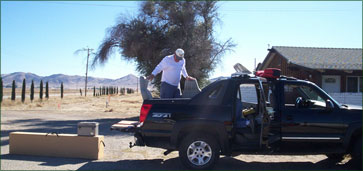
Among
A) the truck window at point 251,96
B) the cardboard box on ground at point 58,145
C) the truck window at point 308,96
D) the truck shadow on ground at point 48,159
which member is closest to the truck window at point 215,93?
the truck window at point 251,96

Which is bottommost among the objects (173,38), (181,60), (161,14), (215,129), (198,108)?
(215,129)

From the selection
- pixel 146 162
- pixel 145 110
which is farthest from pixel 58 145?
pixel 145 110

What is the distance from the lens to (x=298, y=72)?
19.9 meters

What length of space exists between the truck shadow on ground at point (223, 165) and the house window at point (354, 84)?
13919 mm

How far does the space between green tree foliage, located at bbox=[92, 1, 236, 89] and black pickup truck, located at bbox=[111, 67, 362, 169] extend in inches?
434

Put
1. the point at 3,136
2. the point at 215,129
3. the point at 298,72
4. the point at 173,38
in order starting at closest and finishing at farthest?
the point at 215,129 → the point at 3,136 → the point at 173,38 → the point at 298,72

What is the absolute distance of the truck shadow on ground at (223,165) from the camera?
6215mm

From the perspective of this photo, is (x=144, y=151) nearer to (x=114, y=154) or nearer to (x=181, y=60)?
(x=114, y=154)

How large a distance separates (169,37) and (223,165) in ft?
38.0

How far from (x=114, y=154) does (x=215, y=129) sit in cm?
292

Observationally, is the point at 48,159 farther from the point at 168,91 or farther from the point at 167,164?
the point at 168,91

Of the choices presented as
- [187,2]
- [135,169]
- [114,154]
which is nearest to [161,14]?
[187,2]

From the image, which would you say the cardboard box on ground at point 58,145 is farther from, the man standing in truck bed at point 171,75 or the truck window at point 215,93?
the truck window at point 215,93

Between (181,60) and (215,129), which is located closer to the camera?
(215,129)
